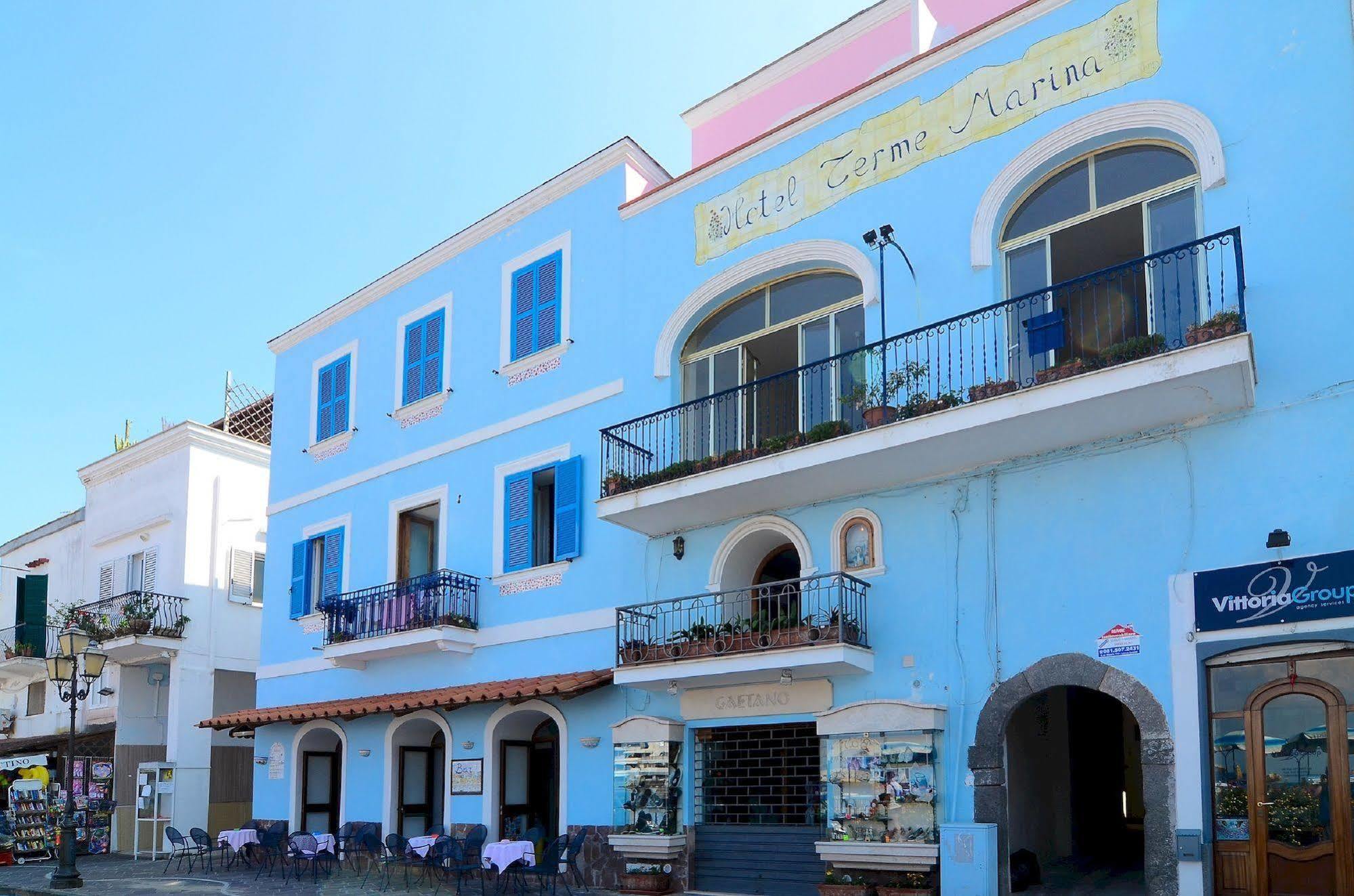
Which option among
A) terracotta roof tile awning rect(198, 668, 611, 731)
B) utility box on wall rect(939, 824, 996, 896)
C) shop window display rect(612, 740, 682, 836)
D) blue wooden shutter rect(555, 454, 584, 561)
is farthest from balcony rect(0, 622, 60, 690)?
utility box on wall rect(939, 824, 996, 896)

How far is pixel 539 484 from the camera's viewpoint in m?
17.7

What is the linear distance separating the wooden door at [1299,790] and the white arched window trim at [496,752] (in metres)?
8.55

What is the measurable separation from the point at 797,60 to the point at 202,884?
14.4 meters

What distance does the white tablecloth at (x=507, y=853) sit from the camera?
48.4 ft

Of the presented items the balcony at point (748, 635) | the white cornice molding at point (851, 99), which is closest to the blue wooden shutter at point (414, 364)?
the white cornice molding at point (851, 99)

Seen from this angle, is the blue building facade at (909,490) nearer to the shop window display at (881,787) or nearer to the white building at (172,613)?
the shop window display at (881,787)

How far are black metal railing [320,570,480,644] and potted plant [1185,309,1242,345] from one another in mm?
10675

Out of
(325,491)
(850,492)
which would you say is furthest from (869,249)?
(325,491)

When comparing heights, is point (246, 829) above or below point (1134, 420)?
below

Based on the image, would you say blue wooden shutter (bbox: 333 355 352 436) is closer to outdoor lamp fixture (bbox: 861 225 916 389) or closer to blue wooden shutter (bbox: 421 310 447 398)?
blue wooden shutter (bbox: 421 310 447 398)

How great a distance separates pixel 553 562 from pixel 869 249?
20.0 feet

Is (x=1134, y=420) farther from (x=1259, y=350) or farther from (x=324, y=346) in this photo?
(x=324, y=346)

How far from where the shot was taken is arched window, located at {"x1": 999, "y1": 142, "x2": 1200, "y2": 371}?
468 inches

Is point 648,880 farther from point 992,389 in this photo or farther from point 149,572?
point 149,572
